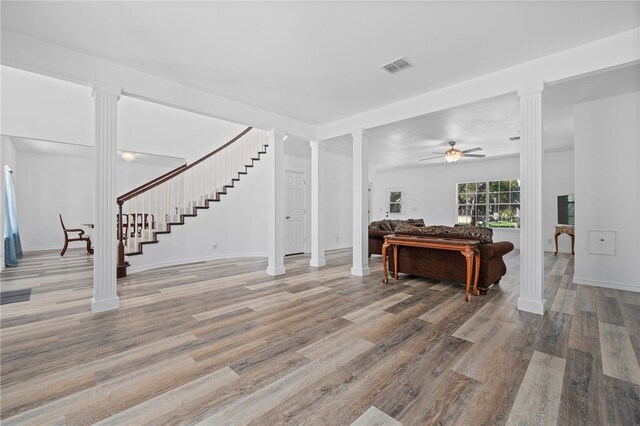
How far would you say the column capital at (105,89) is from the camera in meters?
3.08

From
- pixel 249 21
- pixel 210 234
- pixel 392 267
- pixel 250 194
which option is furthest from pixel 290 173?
pixel 249 21

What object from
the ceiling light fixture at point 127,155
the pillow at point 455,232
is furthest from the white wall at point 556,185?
the ceiling light fixture at point 127,155

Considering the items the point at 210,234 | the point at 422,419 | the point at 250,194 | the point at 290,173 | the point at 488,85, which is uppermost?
the point at 488,85

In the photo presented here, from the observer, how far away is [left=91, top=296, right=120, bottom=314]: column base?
119 inches

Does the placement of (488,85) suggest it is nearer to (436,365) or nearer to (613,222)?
(613,222)

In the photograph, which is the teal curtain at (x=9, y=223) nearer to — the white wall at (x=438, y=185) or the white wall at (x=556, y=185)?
the white wall at (x=438, y=185)

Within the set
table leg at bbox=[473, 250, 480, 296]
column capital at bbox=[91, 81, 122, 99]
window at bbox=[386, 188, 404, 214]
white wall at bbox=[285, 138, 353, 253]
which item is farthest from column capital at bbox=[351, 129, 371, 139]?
window at bbox=[386, 188, 404, 214]

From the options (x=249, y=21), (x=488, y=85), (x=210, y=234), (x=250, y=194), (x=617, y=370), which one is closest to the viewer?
(x=617, y=370)

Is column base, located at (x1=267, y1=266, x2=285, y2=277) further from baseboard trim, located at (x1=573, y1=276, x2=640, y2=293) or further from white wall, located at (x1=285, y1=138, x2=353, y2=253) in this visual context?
Answer: baseboard trim, located at (x1=573, y1=276, x2=640, y2=293)

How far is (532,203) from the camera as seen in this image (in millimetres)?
3066

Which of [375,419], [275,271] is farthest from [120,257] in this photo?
[375,419]

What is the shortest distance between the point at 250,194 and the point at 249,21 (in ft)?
15.5

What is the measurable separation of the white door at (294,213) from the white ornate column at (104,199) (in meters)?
4.28

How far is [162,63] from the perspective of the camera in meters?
3.22
